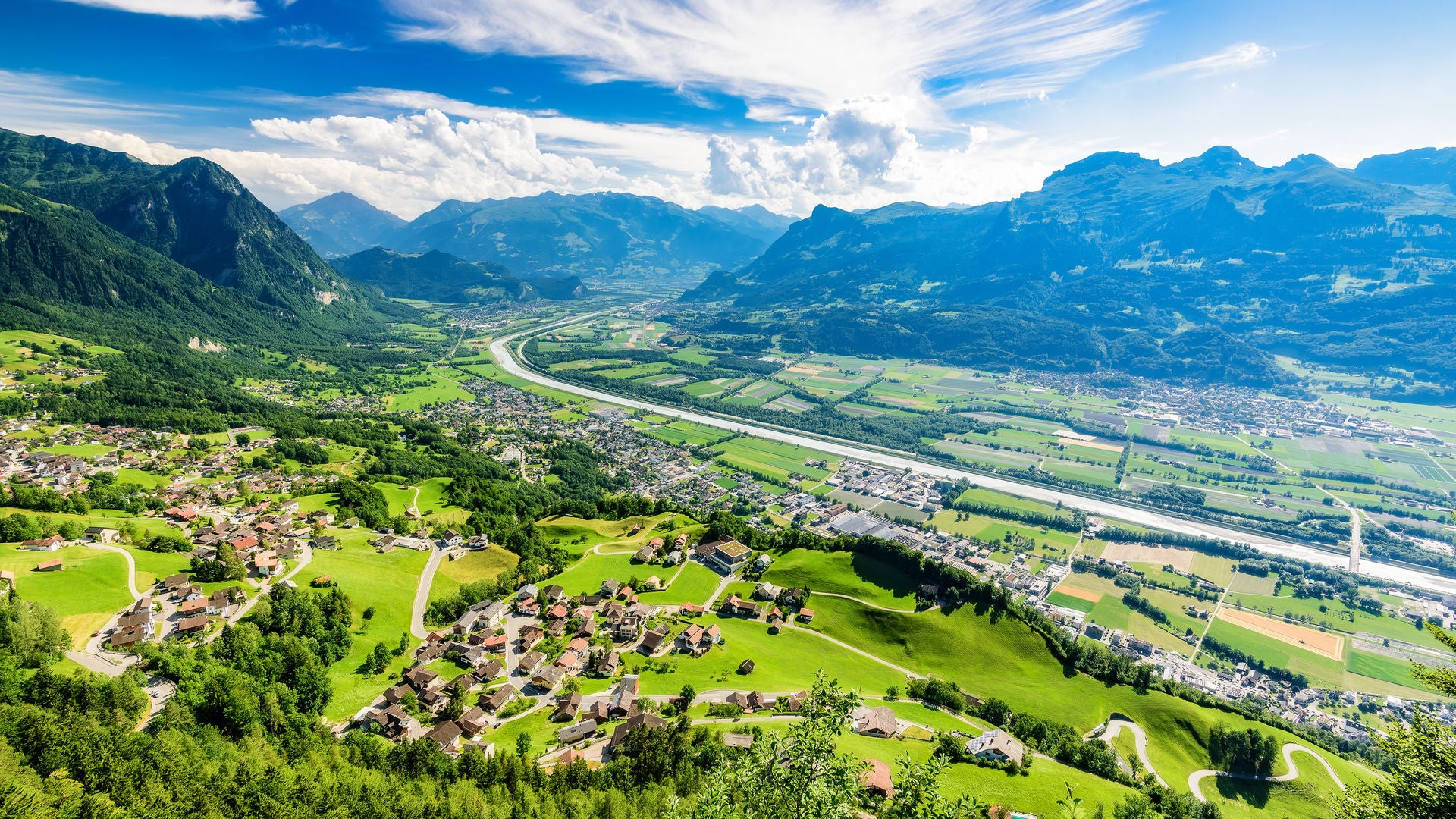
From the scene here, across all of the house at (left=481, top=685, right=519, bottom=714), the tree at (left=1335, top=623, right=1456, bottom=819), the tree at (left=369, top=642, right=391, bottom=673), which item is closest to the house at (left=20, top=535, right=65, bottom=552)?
the tree at (left=369, top=642, right=391, bottom=673)

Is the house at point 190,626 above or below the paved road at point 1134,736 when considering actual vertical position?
above

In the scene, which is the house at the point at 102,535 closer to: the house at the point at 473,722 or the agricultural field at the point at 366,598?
the agricultural field at the point at 366,598

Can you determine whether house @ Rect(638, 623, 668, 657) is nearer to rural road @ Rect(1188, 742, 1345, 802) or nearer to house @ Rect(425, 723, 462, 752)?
house @ Rect(425, 723, 462, 752)

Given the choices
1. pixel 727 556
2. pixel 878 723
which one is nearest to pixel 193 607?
pixel 727 556

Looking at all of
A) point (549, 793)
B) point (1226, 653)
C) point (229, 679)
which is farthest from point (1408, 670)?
point (229, 679)

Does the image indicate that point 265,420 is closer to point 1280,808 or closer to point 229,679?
point 229,679

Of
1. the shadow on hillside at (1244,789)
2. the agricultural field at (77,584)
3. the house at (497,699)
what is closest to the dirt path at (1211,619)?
the shadow on hillside at (1244,789)
